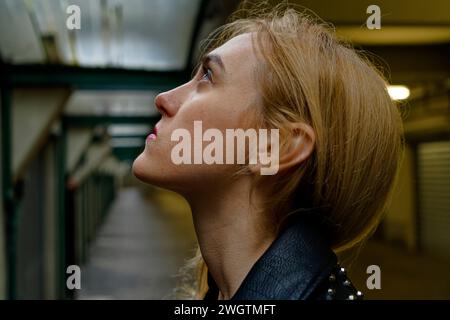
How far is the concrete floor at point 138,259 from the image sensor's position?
504 cm

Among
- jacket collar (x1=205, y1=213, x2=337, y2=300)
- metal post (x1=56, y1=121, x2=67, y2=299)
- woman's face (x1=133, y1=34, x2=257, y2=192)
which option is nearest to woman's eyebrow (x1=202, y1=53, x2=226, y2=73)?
woman's face (x1=133, y1=34, x2=257, y2=192)

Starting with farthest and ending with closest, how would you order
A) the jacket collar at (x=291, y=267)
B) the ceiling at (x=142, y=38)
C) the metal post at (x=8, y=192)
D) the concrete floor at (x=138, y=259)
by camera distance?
the concrete floor at (x=138, y=259) → the metal post at (x=8, y=192) → the ceiling at (x=142, y=38) → the jacket collar at (x=291, y=267)

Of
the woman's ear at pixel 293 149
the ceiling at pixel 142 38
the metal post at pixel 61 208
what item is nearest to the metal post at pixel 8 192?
the ceiling at pixel 142 38

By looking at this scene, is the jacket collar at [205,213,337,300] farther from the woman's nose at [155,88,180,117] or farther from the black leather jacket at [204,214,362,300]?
the woman's nose at [155,88,180,117]

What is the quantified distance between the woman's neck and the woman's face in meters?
0.03

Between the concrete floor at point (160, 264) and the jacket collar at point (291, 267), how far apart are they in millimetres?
920

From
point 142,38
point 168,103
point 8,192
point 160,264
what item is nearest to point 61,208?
point 160,264

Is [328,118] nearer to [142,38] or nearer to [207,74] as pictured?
[207,74]

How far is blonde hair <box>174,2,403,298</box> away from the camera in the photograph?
34.8 inches

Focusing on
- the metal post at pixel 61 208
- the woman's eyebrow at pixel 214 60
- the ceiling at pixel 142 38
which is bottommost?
the metal post at pixel 61 208

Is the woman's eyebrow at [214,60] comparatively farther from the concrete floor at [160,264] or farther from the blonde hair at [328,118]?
the concrete floor at [160,264]

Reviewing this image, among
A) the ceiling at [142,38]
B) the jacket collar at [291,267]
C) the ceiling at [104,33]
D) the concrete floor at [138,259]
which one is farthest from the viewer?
the concrete floor at [138,259]

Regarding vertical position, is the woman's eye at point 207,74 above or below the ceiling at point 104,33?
below
